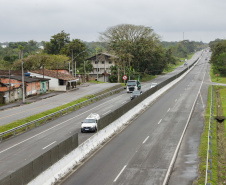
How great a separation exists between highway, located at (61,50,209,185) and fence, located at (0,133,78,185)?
1.75m

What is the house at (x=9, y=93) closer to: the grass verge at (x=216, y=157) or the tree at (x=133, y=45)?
the grass verge at (x=216, y=157)

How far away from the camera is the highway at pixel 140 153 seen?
24062 millimetres

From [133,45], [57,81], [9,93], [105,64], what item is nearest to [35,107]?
[9,93]

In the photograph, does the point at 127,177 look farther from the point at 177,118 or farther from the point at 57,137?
Result: the point at 177,118

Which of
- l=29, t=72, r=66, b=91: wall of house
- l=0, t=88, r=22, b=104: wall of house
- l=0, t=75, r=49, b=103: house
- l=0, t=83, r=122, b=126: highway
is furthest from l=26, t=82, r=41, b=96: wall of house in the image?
l=29, t=72, r=66, b=91: wall of house

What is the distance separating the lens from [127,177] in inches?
952

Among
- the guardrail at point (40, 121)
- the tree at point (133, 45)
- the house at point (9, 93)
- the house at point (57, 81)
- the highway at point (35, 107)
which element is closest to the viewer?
the guardrail at point (40, 121)

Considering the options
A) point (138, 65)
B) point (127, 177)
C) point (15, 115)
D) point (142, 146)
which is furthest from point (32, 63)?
point (127, 177)

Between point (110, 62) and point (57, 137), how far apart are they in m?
94.0

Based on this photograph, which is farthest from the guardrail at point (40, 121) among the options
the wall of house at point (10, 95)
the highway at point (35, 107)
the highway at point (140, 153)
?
the wall of house at point (10, 95)

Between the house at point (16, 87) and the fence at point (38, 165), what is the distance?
33.5 meters

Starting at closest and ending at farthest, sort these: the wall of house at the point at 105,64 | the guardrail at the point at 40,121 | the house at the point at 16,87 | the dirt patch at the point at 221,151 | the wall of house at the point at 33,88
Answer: the dirt patch at the point at 221,151 < the guardrail at the point at 40,121 < the house at the point at 16,87 < the wall of house at the point at 33,88 < the wall of house at the point at 105,64

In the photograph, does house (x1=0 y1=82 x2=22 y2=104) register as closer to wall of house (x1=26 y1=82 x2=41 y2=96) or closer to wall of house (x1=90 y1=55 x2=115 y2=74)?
wall of house (x1=26 y1=82 x2=41 y2=96)

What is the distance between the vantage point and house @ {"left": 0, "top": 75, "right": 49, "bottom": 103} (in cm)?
5734
